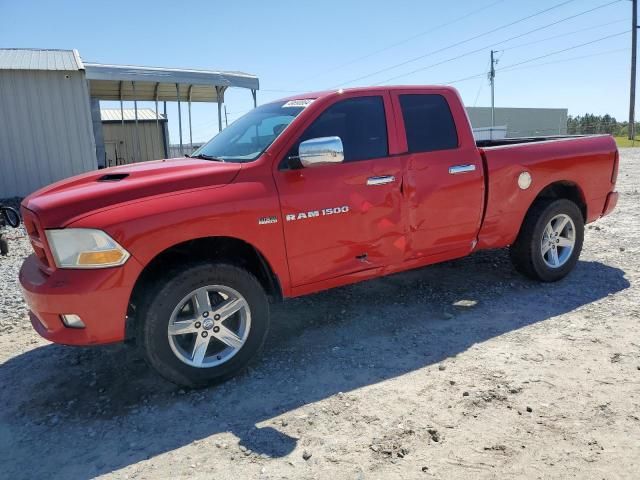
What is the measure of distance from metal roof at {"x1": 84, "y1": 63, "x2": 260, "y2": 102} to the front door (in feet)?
29.8

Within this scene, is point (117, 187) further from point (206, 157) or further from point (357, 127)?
point (357, 127)

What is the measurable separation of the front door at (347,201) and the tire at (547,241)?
5.34 feet

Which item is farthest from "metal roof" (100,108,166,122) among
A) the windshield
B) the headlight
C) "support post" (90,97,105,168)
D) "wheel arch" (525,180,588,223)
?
the headlight

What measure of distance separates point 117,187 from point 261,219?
3.08ft

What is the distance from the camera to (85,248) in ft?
9.82

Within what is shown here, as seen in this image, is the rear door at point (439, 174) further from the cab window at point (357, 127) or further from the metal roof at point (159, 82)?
the metal roof at point (159, 82)

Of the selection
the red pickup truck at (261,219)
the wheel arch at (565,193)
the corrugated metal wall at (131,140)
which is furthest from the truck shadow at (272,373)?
the corrugated metal wall at (131,140)

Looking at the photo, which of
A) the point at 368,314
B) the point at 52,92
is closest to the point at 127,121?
the point at 52,92

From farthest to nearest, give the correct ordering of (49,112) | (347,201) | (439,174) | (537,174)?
1. (49,112)
2. (537,174)
3. (439,174)
4. (347,201)

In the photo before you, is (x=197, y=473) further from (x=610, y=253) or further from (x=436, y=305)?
(x=610, y=253)

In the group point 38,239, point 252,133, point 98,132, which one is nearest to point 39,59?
point 98,132

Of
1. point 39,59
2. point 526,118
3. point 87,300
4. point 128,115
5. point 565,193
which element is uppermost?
point 526,118

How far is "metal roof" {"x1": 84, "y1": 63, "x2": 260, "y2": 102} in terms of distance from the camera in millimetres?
11398

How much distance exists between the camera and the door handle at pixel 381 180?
153 inches
